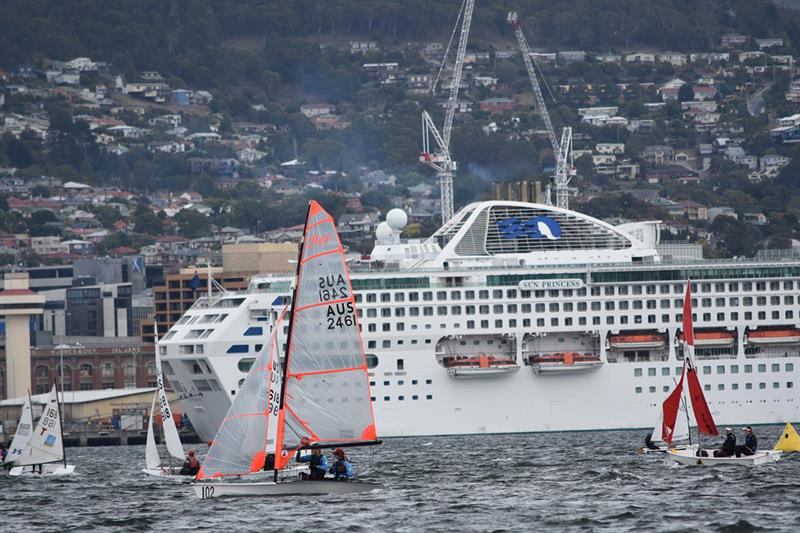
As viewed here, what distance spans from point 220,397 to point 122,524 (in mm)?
39550

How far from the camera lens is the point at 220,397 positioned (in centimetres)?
8744

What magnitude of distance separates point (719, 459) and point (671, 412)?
6657 mm

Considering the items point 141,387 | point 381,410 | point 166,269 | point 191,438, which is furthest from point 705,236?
point 381,410

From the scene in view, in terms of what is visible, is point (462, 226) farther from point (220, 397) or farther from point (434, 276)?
point (220, 397)

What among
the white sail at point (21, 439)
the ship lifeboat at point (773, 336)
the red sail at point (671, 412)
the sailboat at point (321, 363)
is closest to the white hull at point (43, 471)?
the white sail at point (21, 439)

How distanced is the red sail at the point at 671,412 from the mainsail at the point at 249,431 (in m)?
17.1

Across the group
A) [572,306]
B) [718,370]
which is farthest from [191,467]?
[718,370]

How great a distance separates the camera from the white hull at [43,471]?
70312 mm

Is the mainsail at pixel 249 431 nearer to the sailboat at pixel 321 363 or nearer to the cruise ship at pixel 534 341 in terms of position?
the sailboat at pixel 321 363

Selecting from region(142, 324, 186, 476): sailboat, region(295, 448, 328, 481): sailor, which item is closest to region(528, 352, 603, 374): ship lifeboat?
region(142, 324, 186, 476): sailboat

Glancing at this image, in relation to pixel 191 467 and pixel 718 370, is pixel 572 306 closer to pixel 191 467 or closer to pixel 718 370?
pixel 718 370

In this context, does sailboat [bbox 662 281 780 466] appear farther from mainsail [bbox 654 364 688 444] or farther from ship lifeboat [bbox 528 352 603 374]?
ship lifeboat [bbox 528 352 603 374]

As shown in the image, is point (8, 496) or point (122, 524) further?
point (8, 496)

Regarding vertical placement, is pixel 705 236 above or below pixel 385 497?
above
